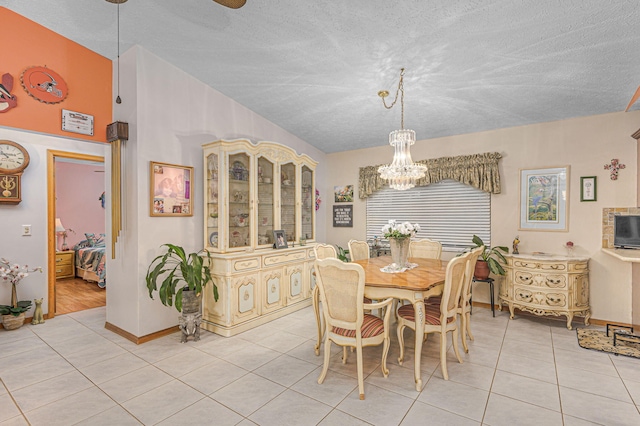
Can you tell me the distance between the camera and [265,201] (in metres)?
4.04

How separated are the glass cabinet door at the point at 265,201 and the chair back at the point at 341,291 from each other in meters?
1.78

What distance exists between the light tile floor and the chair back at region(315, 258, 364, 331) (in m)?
0.53

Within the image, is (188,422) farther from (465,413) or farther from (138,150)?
(138,150)

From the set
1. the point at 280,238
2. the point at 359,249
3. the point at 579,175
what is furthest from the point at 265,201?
the point at 579,175

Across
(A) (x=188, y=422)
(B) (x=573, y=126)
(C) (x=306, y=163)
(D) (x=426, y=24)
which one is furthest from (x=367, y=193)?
(A) (x=188, y=422)

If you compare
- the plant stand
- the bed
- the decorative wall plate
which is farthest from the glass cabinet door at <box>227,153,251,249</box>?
the bed

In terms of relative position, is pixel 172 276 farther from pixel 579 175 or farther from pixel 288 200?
pixel 579 175

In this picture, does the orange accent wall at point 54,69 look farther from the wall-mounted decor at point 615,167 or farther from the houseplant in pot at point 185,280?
the wall-mounted decor at point 615,167

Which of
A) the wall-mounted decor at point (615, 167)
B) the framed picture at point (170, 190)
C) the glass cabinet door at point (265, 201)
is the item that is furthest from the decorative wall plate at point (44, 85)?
the wall-mounted decor at point (615, 167)

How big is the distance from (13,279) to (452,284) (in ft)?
15.8

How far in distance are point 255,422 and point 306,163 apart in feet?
10.9

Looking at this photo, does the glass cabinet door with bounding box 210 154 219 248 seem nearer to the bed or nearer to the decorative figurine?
the decorative figurine

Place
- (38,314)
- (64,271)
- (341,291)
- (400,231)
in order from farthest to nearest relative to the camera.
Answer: (64,271)
(38,314)
(400,231)
(341,291)

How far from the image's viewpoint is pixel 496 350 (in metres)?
2.98
